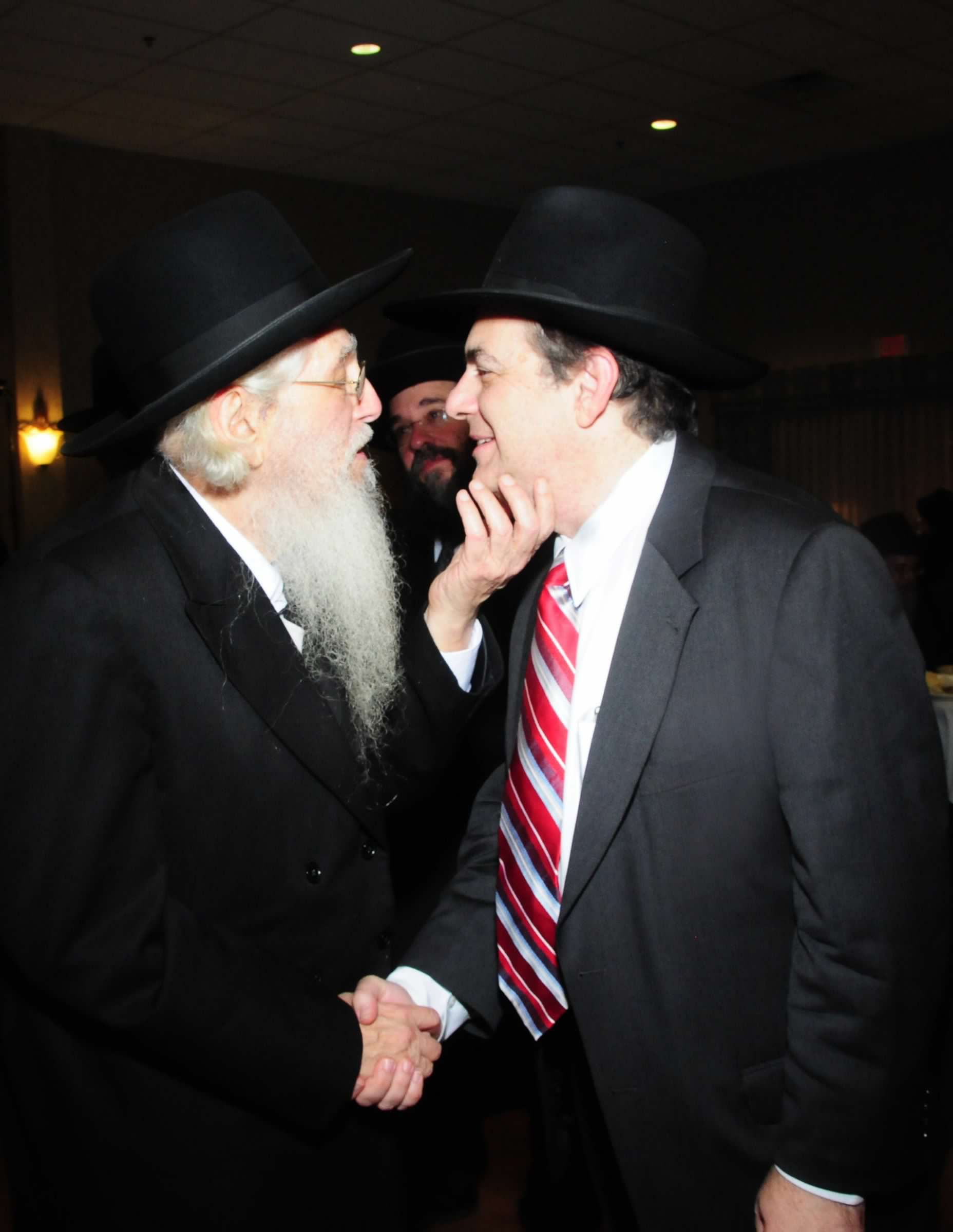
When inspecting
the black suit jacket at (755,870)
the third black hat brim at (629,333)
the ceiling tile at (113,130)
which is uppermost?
the ceiling tile at (113,130)

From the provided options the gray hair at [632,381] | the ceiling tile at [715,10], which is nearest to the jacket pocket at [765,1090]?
the gray hair at [632,381]

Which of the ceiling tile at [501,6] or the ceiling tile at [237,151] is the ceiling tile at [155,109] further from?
the ceiling tile at [501,6]

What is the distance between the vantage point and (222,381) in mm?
1699

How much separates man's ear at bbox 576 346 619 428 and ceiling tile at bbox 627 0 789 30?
5166 mm

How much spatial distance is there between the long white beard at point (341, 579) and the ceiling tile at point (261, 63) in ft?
18.2

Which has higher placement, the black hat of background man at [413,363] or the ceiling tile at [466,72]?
the ceiling tile at [466,72]

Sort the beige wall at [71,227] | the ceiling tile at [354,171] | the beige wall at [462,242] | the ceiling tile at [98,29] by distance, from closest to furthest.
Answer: the ceiling tile at [98,29] < the beige wall at [71,227] < the beige wall at [462,242] < the ceiling tile at [354,171]

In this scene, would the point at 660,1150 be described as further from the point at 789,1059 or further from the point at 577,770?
the point at 577,770

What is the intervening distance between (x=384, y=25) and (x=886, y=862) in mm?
6152

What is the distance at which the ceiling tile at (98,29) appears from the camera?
597cm

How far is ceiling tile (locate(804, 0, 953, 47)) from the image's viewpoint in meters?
6.23

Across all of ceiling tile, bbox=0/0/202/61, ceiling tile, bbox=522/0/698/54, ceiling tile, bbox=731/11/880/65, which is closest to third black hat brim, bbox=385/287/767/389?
ceiling tile, bbox=522/0/698/54

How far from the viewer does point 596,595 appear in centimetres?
179

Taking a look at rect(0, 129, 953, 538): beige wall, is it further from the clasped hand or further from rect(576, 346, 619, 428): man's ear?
rect(576, 346, 619, 428): man's ear
